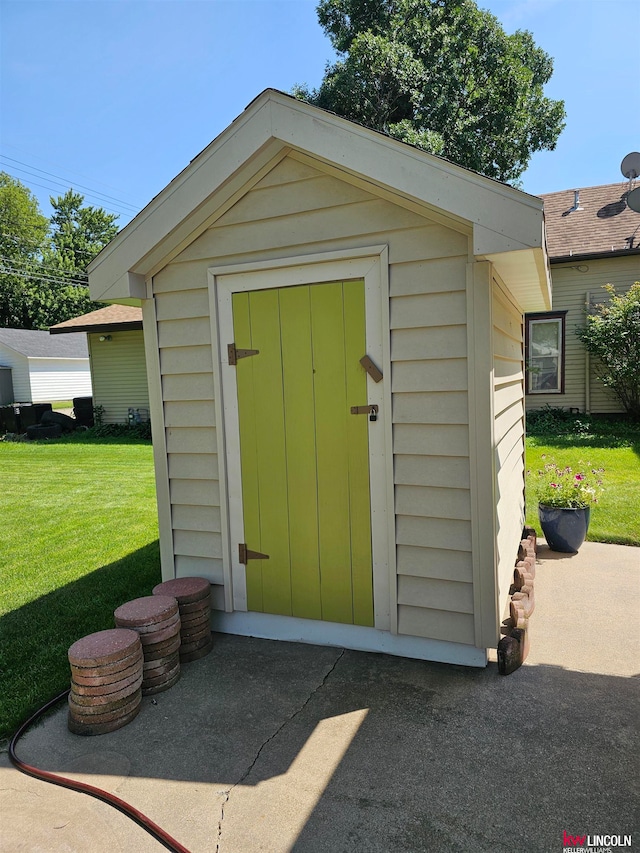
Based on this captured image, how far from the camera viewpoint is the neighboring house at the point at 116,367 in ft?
46.8

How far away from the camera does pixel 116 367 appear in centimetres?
1448

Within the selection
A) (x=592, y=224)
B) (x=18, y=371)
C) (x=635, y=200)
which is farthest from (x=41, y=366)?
(x=635, y=200)

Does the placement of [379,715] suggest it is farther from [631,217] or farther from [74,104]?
[74,104]

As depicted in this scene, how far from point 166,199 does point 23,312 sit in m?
38.6

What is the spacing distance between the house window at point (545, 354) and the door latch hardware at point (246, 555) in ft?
31.8

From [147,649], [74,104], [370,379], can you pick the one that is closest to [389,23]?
[74,104]

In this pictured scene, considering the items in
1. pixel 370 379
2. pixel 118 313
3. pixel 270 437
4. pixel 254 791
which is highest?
pixel 118 313

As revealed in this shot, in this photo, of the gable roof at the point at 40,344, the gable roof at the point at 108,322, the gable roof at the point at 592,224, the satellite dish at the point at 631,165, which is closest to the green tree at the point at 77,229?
the gable roof at the point at 40,344

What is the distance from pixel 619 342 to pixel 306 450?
9.33 metres

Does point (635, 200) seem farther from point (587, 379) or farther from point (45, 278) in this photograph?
point (45, 278)

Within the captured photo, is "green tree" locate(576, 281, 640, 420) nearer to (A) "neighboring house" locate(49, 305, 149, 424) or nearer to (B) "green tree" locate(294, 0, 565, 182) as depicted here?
(B) "green tree" locate(294, 0, 565, 182)

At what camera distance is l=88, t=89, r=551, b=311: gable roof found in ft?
8.61

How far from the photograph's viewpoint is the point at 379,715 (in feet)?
8.63

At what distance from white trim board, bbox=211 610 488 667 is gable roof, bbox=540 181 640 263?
998cm
